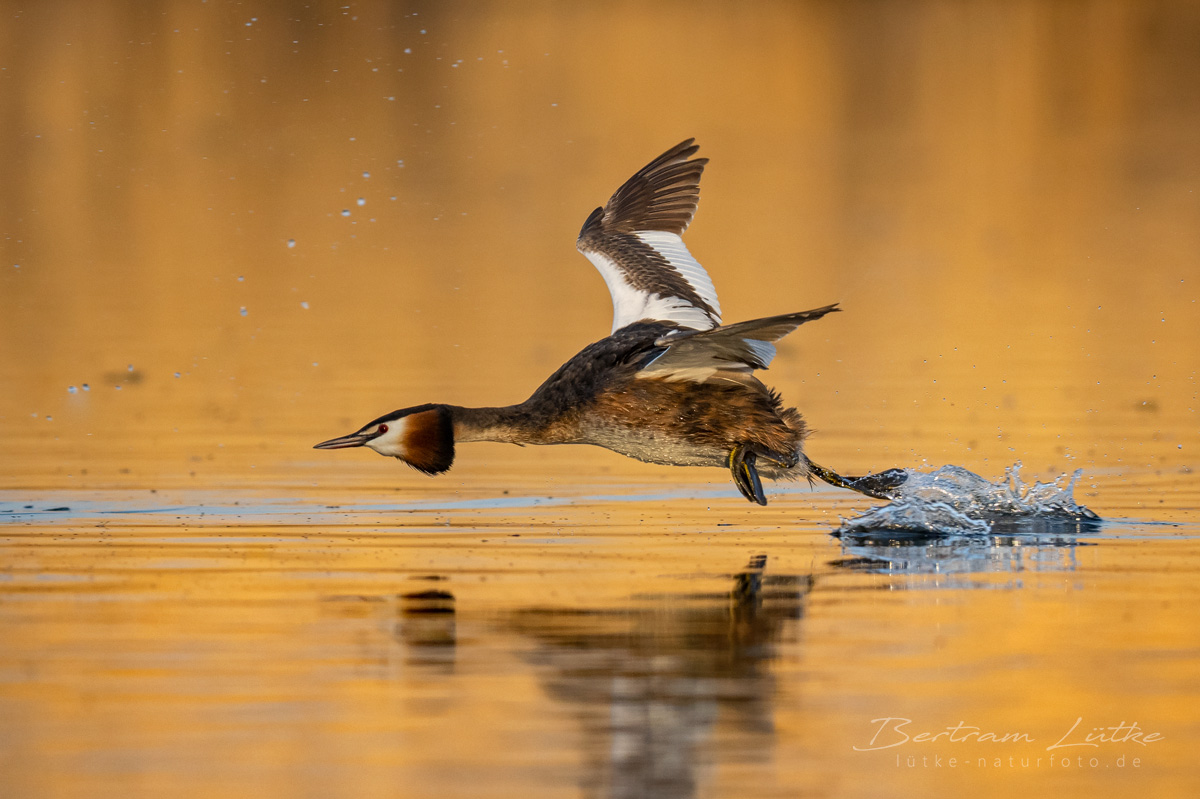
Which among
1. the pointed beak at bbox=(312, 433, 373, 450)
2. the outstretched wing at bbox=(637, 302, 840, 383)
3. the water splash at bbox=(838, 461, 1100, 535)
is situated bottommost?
the water splash at bbox=(838, 461, 1100, 535)

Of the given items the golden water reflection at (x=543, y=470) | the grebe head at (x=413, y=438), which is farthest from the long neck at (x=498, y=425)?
the golden water reflection at (x=543, y=470)

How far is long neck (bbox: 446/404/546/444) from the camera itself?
33.1 ft

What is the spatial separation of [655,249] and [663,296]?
0.75 meters

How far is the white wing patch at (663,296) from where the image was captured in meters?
11.2

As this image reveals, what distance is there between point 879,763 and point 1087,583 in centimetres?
279

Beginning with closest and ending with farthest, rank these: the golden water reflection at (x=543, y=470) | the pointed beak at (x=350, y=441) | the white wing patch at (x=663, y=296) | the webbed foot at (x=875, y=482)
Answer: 1. the golden water reflection at (x=543, y=470)
2. the pointed beak at (x=350, y=441)
3. the webbed foot at (x=875, y=482)
4. the white wing patch at (x=663, y=296)

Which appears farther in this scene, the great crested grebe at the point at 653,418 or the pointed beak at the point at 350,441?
the great crested grebe at the point at 653,418

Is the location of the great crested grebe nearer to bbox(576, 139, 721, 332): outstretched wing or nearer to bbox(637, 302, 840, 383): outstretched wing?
bbox(637, 302, 840, 383): outstretched wing

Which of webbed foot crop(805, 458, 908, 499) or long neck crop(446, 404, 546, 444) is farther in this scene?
webbed foot crop(805, 458, 908, 499)

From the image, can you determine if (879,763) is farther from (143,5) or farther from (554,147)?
(143,5)

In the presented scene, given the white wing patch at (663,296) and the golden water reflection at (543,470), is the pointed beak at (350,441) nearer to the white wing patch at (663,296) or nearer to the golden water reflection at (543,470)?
the golden water reflection at (543,470)

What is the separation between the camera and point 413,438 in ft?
31.8
